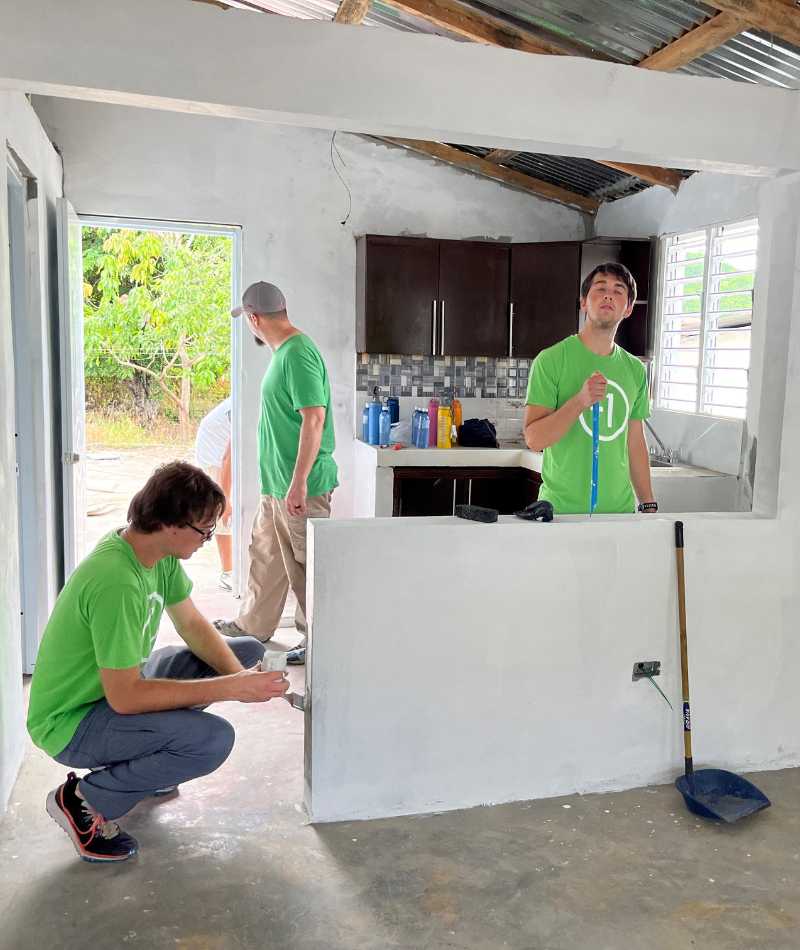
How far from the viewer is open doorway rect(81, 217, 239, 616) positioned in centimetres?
1038

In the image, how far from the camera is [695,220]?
487cm

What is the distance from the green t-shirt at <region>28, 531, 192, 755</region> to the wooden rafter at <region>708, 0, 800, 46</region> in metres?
2.64

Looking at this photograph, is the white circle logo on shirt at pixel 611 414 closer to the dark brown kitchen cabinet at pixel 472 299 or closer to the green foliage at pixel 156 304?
the dark brown kitchen cabinet at pixel 472 299

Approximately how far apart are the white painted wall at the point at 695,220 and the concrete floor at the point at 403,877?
2067mm

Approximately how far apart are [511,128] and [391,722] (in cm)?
180

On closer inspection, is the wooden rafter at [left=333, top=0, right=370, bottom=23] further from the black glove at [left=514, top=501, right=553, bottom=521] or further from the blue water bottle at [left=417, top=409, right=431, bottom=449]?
the black glove at [left=514, top=501, right=553, bottom=521]

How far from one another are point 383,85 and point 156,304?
858cm

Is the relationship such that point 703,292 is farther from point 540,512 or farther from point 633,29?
point 540,512

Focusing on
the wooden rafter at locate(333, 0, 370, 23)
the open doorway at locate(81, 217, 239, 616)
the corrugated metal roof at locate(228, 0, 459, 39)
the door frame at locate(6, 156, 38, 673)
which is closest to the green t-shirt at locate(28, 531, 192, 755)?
the door frame at locate(6, 156, 38, 673)

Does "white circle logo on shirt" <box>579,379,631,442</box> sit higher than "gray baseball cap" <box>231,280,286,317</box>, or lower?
lower

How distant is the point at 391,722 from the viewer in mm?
2680

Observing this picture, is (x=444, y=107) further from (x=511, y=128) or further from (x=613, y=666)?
(x=613, y=666)

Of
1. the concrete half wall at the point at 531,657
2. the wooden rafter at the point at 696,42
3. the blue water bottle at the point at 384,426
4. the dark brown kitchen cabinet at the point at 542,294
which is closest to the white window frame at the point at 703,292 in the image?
the dark brown kitchen cabinet at the point at 542,294

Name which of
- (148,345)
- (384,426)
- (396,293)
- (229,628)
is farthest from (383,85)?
(148,345)
